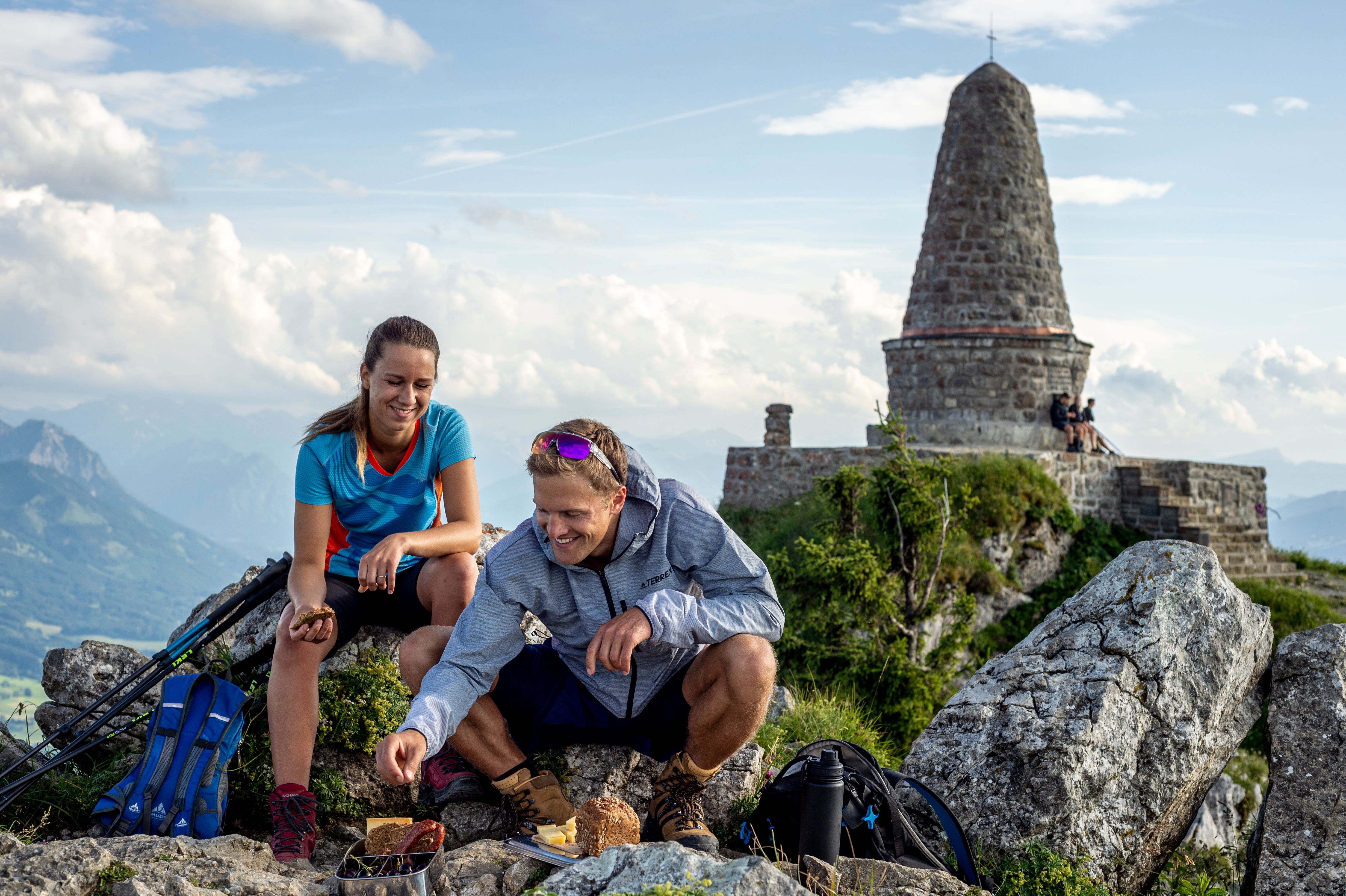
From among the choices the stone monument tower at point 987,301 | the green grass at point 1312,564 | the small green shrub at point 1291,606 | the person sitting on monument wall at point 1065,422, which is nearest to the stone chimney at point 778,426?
the stone monument tower at point 987,301

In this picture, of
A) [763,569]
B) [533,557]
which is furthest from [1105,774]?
[533,557]

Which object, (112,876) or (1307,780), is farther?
(1307,780)

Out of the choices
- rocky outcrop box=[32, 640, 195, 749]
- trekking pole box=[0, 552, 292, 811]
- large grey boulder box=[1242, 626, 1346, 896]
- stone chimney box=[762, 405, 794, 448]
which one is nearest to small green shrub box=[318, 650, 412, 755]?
trekking pole box=[0, 552, 292, 811]

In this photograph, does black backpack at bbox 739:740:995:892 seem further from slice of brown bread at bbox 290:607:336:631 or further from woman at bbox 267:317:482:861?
slice of brown bread at bbox 290:607:336:631

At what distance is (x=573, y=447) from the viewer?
3355mm

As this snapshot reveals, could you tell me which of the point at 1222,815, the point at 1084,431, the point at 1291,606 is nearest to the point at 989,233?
the point at 1084,431

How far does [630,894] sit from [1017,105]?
69.9ft

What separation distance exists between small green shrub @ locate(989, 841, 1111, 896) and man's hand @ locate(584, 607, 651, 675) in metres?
1.91

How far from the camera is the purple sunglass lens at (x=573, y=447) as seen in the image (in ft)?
11.0

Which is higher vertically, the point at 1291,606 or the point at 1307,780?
the point at 1291,606

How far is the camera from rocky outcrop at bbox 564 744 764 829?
4.27 metres

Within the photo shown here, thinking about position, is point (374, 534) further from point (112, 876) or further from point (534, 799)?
point (112, 876)

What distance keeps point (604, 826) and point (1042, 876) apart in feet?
6.16

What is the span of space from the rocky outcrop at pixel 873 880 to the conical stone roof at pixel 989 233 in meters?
17.3
